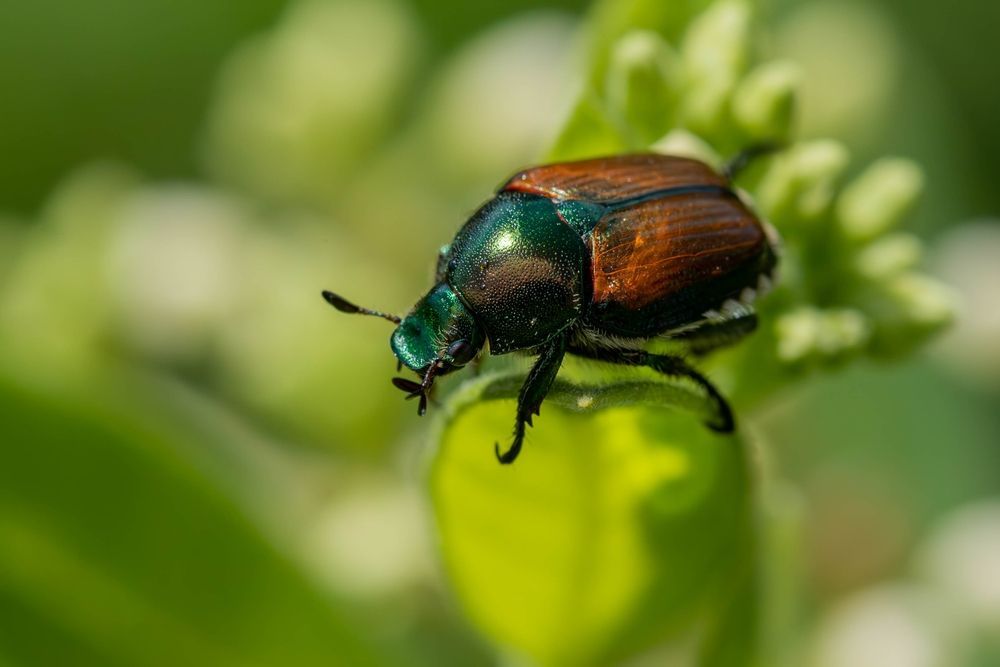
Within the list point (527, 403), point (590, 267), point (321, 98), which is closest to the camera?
point (527, 403)

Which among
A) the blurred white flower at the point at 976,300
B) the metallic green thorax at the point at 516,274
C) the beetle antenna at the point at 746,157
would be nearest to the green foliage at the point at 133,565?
the metallic green thorax at the point at 516,274

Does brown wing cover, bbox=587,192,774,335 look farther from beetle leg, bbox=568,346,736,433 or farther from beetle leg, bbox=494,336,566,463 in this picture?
beetle leg, bbox=494,336,566,463

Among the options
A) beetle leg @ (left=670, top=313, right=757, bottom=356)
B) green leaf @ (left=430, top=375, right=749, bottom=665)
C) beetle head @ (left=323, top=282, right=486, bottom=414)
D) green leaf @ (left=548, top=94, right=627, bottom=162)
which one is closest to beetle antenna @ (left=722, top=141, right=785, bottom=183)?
green leaf @ (left=548, top=94, right=627, bottom=162)

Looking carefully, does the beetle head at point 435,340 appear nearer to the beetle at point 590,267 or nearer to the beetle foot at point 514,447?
the beetle at point 590,267

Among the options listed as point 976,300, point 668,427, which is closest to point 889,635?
point 976,300

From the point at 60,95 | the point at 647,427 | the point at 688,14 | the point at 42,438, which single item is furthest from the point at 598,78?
the point at 60,95

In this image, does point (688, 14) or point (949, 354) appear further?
point (949, 354)

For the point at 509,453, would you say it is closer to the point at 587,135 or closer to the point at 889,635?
the point at 587,135

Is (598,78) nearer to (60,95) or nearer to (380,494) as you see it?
(380,494)
